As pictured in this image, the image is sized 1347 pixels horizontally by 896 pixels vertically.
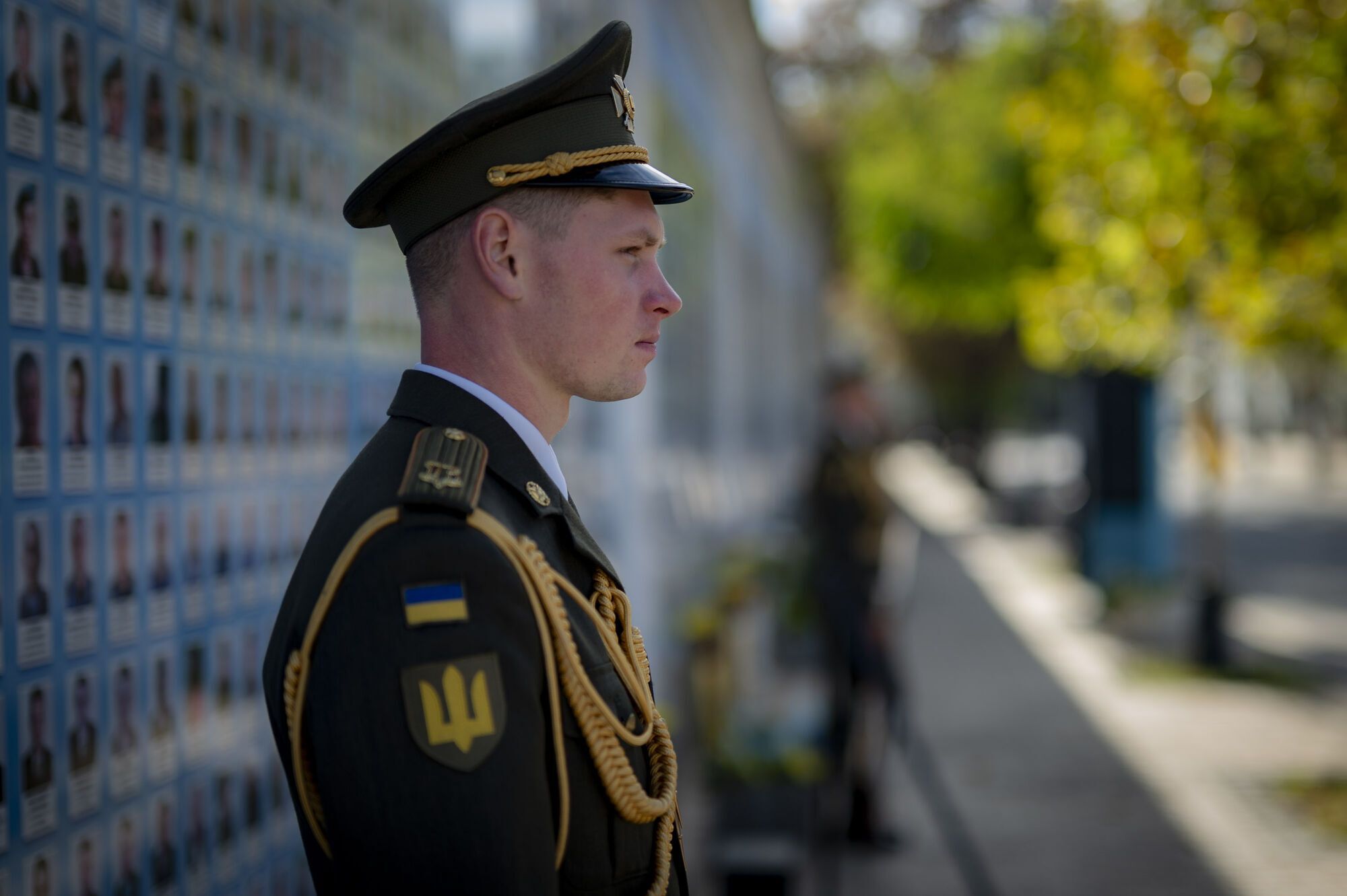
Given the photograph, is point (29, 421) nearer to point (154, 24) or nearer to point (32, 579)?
point (32, 579)

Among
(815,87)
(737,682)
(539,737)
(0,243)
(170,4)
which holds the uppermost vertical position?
(815,87)

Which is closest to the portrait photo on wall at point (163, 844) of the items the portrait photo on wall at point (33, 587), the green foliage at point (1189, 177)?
the portrait photo on wall at point (33, 587)

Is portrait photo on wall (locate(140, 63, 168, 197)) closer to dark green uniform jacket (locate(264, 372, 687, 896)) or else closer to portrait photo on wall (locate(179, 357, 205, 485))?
portrait photo on wall (locate(179, 357, 205, 485))

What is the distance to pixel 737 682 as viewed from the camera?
8.37 metres

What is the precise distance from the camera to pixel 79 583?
1.90 metres

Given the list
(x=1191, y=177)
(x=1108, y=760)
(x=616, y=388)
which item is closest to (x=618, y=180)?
(x=616, y=388)

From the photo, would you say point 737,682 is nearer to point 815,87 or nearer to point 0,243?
point 0,243

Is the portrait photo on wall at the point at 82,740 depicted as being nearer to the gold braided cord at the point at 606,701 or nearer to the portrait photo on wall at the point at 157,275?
the portrait photo on wall at the point at 157,275

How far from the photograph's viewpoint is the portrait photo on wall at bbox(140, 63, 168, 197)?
206 cm

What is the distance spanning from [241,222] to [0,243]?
0.69m

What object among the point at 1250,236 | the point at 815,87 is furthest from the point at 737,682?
the point at 815,87

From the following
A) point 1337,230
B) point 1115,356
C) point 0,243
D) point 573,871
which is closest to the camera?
point 573,871

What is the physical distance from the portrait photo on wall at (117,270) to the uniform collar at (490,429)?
663 millimetres

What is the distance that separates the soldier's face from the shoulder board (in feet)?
0.49
